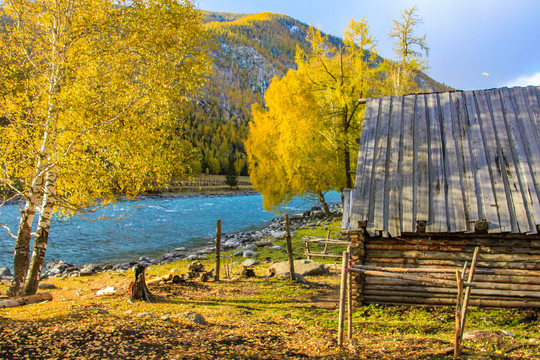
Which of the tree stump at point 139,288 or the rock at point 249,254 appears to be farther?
the rock at point 249,254

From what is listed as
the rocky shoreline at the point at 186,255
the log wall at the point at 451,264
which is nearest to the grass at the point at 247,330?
the log wall at the point at 451,264

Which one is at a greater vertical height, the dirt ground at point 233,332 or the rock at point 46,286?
the dirt ground at point 233,332

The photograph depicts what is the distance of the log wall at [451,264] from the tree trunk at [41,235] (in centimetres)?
818

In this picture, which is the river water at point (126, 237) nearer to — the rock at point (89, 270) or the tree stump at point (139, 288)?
the rock at point (89, 270)

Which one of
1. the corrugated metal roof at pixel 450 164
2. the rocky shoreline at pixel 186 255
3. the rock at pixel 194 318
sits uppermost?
the corrugated metal roof at pixel 450 164

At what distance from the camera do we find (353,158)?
21000 mm

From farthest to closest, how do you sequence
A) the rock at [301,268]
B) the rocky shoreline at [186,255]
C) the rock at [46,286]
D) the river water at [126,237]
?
the river water at [126,237] → the rocky shoreline at [186,255] → the rock at [301,268] → the rock at [46,286]

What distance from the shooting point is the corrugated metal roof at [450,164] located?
330 inches

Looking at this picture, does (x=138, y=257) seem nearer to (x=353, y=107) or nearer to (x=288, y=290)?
(x=288, y=290)

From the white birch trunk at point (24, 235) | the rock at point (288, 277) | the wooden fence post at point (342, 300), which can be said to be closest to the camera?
the wooden fence post at point (342, 300)

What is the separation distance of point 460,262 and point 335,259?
8358 millimetres

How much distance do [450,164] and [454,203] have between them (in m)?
1.35

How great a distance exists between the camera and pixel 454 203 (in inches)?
338

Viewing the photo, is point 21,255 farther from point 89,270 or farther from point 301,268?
point 301,268
